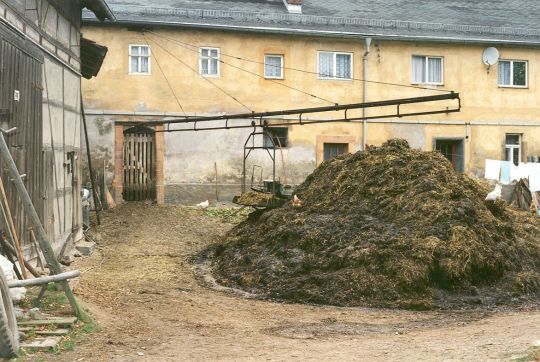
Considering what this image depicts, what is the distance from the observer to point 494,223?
12852 millimetres

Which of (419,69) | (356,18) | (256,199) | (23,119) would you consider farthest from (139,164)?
(23,119)

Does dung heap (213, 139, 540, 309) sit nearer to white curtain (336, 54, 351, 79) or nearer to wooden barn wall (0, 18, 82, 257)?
wooden barn wall (0, 18, 82, 257)

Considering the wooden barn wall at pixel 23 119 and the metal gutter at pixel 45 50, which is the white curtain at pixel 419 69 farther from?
the wooden barn wall at pixel 23 119

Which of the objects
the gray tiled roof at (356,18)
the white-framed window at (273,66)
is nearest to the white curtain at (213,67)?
the gray tiled roof at (356,18)

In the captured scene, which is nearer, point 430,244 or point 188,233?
point 430,244

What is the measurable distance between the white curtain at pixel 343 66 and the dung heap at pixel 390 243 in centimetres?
966

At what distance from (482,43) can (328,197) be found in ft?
43.5

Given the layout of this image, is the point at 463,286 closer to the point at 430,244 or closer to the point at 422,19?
the point at 430,244

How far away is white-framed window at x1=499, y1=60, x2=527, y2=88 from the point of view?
85.1 ft

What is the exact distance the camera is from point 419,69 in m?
25.4

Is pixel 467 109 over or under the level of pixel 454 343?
over

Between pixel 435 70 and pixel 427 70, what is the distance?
0.99ft

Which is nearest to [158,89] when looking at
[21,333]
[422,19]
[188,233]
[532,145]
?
[188,233]

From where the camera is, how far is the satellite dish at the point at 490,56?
25.4 meters
